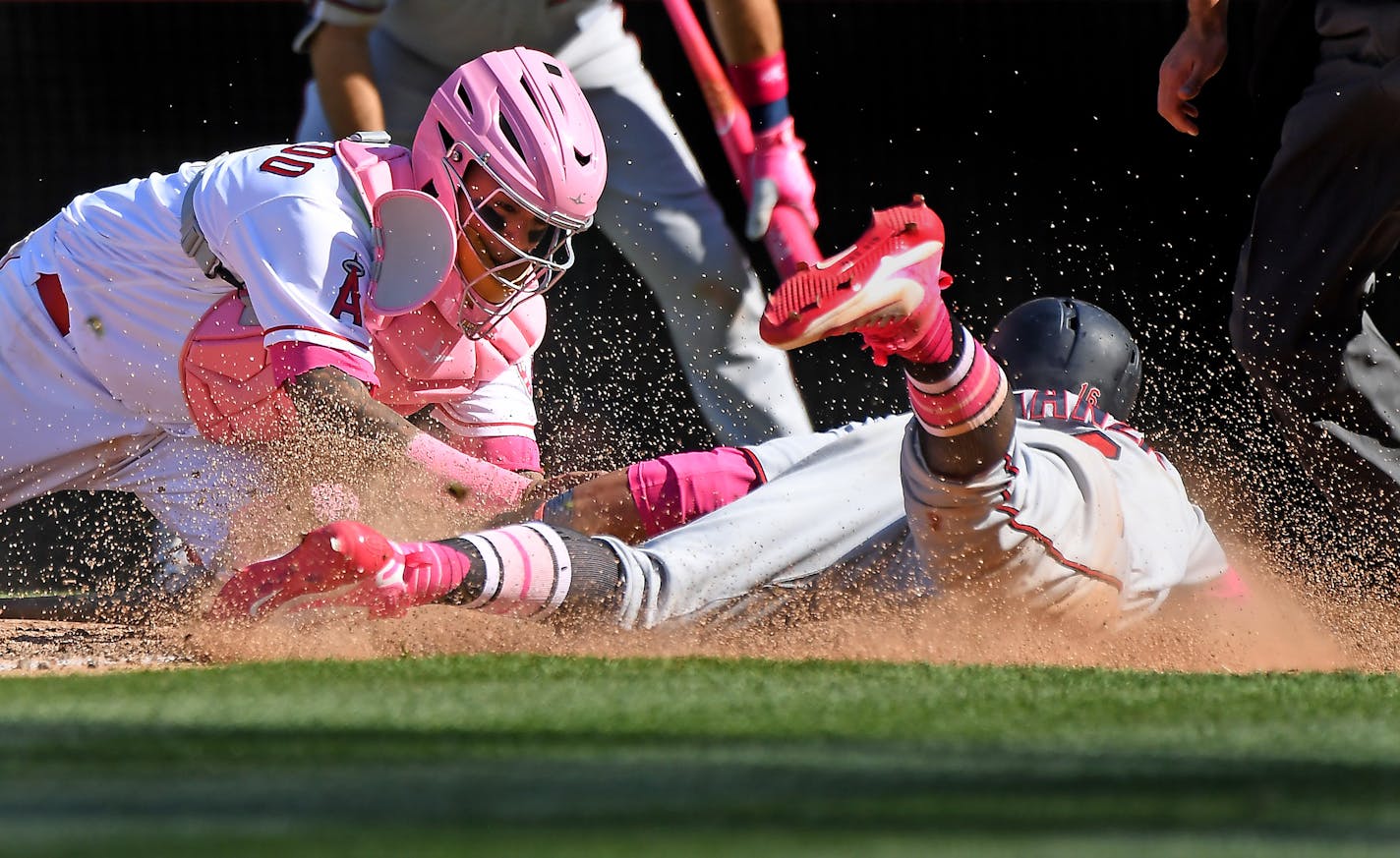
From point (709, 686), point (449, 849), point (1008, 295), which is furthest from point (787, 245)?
point (449, 849)

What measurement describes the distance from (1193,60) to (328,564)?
2086 mm

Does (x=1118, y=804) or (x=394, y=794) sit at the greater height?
(x=394, y=794)

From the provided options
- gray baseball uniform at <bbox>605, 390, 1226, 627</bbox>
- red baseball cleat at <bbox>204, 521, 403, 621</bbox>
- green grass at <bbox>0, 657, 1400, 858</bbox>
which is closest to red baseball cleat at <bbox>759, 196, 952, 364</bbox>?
gray baseball uniform at <bbox>605, 390, 1226, 627</bbox>

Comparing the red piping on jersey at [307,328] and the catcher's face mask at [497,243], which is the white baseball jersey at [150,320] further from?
the catcher's face mask at [497,243]

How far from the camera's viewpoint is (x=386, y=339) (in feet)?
10.6

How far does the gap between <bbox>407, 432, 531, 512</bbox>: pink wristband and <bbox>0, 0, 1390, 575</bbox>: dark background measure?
8.07 ft

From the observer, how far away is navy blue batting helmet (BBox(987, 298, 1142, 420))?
335 cm

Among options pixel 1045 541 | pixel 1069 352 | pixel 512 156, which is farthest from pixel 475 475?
pixel 1069 352

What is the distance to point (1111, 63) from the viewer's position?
235 inches

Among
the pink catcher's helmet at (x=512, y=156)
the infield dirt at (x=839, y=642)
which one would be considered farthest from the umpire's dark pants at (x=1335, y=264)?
the pink catcher's helmet at (x=512, y=156)

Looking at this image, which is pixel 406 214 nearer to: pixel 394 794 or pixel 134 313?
pixel 134 313

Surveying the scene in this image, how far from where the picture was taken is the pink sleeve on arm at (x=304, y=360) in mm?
2834

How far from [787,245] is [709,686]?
1907 mm

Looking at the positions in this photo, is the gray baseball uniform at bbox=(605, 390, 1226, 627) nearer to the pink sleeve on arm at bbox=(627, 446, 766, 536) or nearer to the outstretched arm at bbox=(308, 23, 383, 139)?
the pink sleeve on arm at bbox=(627, 446, 766, 536)
